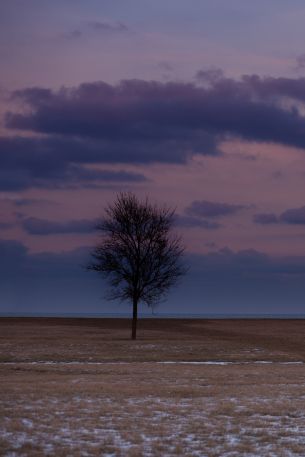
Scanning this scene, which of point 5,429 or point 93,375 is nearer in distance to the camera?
point 5,429

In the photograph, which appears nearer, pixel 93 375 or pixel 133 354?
pixel 93 375

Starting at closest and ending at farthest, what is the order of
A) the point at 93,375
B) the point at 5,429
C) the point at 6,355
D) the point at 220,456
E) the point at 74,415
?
1. the point at 220,456
2. the point at 5,429
3. the point at 74,415
4. the point at 93,375
5. the point at 6,355

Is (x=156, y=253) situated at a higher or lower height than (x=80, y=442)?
higher

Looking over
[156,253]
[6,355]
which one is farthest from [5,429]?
[156,253]

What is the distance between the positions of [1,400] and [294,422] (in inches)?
319

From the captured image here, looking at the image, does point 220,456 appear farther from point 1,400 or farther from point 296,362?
point 296,362

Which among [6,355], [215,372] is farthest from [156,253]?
[215,372]

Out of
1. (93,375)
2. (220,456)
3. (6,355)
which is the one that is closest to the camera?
A: (220,456)

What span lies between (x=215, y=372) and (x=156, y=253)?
22.9 meters

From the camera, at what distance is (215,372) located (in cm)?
2869

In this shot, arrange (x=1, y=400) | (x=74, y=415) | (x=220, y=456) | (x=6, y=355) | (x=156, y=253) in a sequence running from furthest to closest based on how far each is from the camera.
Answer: (x=156, y=253), (x=6, y=355), (x=1, y=400), (x=74, y=415), (x=220, y=456)

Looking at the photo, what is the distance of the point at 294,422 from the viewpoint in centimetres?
1571

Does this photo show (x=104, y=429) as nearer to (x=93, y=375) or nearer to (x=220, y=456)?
(x=220, y=456)

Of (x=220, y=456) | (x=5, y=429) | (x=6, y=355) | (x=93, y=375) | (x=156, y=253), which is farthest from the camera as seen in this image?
(x=156, y=253)
